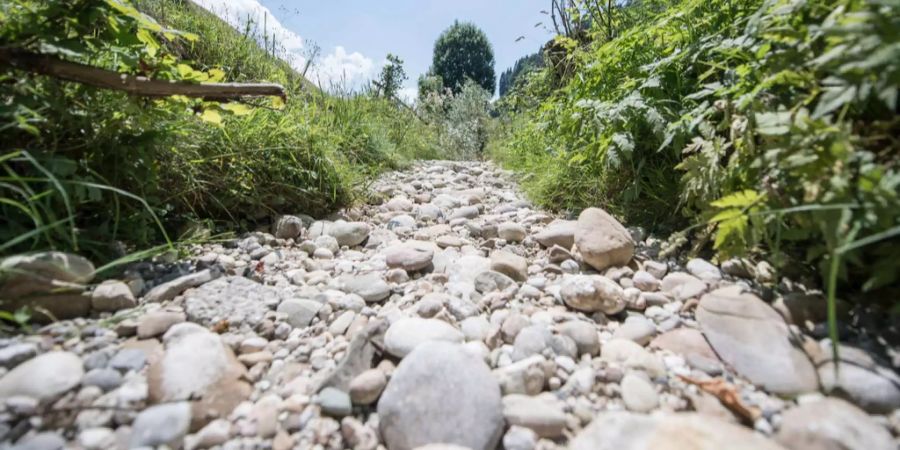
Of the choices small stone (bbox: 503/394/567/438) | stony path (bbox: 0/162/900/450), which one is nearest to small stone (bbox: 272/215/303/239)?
stony path (bbox: 0/162/900/450)

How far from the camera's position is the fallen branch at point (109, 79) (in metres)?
1.18

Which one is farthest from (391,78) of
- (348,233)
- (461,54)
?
(461,54)

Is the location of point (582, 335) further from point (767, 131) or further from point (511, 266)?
point (767, 131)

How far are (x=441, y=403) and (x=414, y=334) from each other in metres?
0.27

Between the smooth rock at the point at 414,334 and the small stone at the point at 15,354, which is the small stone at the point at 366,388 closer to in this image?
the smooth rock at the point at 414,334

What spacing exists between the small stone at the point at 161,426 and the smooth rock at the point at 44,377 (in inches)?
7.6

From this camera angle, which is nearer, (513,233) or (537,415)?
(537,415)

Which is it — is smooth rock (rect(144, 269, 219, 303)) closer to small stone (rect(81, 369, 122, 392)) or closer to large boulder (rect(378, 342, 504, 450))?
small stone (rect(81, 369, 122, 392))

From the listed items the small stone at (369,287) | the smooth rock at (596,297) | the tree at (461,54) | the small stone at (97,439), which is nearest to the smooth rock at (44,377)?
the small stone at (97,439)

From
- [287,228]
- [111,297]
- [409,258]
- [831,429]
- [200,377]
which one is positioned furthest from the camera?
[287,228]

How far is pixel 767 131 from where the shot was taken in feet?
3.42

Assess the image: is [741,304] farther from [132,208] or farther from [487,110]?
[487,110]

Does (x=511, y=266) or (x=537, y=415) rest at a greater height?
(x=511, y=266)

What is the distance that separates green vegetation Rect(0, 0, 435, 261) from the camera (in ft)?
3.88
